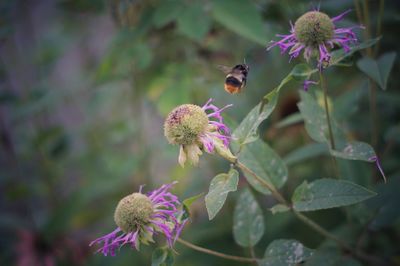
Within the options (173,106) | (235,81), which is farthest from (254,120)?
(173,106)

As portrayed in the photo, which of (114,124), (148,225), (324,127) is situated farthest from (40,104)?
(324,127)

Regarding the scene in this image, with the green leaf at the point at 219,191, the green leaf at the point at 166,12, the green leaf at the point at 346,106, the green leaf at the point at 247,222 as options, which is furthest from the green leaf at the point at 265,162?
the green leaf at the point at 166,12

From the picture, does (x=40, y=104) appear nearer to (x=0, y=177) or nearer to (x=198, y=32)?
(x=0, y=177)

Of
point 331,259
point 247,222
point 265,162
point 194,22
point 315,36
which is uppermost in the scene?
point 194,22

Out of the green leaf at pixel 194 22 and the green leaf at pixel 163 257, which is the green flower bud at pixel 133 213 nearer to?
the green leaf at pixel 163 257

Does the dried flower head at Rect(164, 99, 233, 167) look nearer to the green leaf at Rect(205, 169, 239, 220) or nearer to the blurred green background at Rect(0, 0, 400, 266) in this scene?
the green leaf at Rect(205, 169, 239, 220)

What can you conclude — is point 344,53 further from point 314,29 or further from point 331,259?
point 331,259

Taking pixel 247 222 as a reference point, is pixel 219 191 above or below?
above
